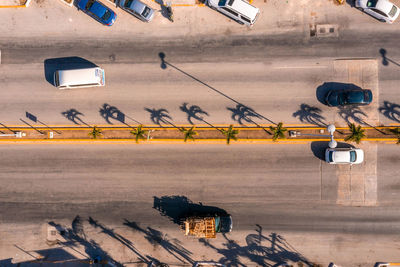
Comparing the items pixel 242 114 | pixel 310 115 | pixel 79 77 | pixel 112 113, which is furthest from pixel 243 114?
pixel 79 77

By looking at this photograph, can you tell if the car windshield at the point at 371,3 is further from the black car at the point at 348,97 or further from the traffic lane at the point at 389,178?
the traffic lane at the point at 389,178

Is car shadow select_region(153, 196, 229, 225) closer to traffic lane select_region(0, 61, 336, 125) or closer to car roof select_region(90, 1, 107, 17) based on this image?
traffic lane select_region(0, 61, 336, 125)

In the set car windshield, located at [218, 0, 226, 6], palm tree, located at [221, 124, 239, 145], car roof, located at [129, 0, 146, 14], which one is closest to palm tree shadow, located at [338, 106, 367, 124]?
palm tree, located at [221, 124, 239, 145]

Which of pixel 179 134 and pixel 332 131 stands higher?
pixel 332 131

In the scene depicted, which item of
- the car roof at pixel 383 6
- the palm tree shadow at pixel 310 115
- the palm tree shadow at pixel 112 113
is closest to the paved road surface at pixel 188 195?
the palm tree shadow at pixel 310 115

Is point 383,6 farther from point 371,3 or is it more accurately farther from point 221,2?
point 221,2

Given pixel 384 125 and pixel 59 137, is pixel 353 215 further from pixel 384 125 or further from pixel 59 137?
pixel 59 137
